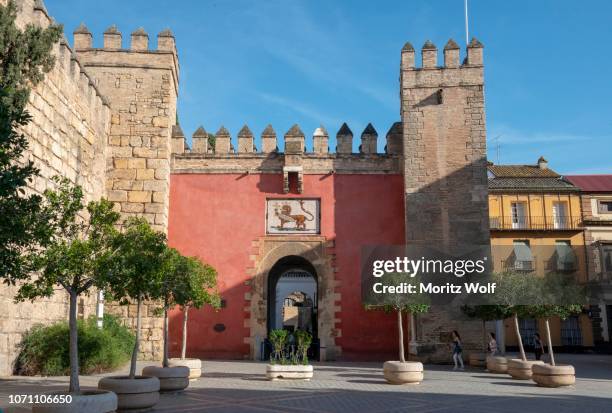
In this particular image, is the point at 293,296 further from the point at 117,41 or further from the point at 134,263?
the point at 134,263

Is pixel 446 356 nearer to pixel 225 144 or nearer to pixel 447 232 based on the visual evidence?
pixel 447 232

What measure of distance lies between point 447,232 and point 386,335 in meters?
3.46

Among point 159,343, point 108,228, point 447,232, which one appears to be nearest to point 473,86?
point 447,232

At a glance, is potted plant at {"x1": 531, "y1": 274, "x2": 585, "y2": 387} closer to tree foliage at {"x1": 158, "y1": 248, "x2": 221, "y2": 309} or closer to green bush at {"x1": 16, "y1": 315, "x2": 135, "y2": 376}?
tree foliage at {"x1": 158, "y1": 248, "x2": 221, "y2": 309}

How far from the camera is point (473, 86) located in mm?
17266

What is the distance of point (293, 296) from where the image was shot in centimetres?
3903

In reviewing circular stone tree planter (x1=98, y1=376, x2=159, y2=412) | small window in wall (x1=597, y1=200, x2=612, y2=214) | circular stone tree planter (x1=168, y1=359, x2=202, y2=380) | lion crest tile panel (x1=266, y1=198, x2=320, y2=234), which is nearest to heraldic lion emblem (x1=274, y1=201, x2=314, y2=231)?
lion crest tile panel (x1=266, y1=198, x2=320, y2=234)

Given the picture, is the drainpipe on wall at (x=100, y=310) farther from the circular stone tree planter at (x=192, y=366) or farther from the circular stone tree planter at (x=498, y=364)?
the circular stone tree planter at (x=498, y=364)

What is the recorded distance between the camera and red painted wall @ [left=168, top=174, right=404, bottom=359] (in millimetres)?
16625

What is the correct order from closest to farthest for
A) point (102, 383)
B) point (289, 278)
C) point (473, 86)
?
point (102, 383) → point (473, 86) → point (289, 278)

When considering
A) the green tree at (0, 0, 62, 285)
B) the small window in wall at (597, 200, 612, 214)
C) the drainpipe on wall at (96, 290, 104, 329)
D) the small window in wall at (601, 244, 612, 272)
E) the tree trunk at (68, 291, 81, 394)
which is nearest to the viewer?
the green tree at (0, 0, 62, 285)

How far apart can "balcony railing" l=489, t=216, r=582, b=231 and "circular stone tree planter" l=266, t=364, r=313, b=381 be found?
67.1ft

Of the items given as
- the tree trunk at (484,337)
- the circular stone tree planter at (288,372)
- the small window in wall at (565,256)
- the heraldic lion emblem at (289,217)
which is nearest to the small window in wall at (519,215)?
the small window in wall at (565,256)

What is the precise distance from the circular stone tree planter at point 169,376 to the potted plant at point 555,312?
7.06m
